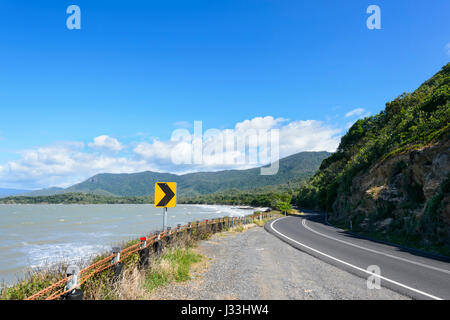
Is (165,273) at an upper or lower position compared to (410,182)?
lower

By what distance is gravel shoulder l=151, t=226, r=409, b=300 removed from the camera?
5961 millimetres

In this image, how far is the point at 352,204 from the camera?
99.9 ft

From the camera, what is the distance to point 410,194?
18656 mm

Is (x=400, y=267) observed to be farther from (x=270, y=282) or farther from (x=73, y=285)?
(x=73, y=285)

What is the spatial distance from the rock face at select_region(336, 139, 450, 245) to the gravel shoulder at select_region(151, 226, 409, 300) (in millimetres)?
8903

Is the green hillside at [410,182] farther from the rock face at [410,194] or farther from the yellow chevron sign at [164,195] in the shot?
the yellow chevron sign at [164,195]

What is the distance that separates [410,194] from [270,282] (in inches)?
Answer: 675

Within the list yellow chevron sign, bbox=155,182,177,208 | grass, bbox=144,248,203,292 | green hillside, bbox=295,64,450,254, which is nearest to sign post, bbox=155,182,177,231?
yellow chevron sign, bbox=155,182,177,208

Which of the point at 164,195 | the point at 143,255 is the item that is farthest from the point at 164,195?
the point at 143,255

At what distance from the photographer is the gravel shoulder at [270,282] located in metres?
5.96

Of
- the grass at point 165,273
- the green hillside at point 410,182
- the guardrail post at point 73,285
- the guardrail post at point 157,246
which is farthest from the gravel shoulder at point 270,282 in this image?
the green hillside at point 410,182

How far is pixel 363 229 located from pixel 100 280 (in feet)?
72.0

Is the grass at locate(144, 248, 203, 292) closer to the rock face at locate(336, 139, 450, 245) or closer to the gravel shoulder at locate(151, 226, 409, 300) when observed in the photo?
the gravel shoulder at locate(151, 226, 409, 300)

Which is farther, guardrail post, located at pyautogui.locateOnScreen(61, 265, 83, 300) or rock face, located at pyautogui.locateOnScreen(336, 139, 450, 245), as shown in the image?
rock face, located at pyautogui.locateOnScreen(336, 139, 450, 245)
